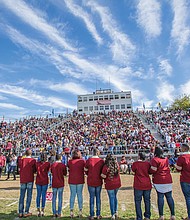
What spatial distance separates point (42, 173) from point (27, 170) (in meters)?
0.43

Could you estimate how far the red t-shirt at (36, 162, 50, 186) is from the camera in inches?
227

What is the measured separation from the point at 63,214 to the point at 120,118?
2565 cm

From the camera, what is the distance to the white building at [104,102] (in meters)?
51.6

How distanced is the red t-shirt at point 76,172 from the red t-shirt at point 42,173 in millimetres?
728

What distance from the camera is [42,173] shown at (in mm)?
5801

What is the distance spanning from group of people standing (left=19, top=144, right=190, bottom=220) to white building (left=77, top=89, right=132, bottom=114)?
45.1 metres

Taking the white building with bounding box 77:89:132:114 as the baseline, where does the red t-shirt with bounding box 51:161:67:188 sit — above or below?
below

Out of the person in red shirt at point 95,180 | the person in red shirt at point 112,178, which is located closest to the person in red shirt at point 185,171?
the person in red shirt at point 112,178

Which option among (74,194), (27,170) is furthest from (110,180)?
(27,170)

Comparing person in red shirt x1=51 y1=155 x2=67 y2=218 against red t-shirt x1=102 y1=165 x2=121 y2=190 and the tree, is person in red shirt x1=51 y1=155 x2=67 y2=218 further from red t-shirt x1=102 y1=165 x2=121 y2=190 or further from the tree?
the tree

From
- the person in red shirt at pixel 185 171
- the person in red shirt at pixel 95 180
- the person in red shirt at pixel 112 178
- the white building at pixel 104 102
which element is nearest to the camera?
the person in red shirt at pixel 185 171

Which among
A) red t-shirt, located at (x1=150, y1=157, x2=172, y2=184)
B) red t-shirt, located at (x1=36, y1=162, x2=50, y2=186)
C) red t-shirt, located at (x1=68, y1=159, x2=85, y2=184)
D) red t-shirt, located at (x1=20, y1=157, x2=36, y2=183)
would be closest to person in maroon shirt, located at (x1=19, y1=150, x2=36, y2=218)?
red t-shirt, located at (x1=20, y1=157, x2=36, y2=183)

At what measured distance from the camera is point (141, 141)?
Result: 20125mm

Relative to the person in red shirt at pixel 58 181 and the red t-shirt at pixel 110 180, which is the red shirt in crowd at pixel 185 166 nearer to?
the red t-shirt at pixel 110 180
